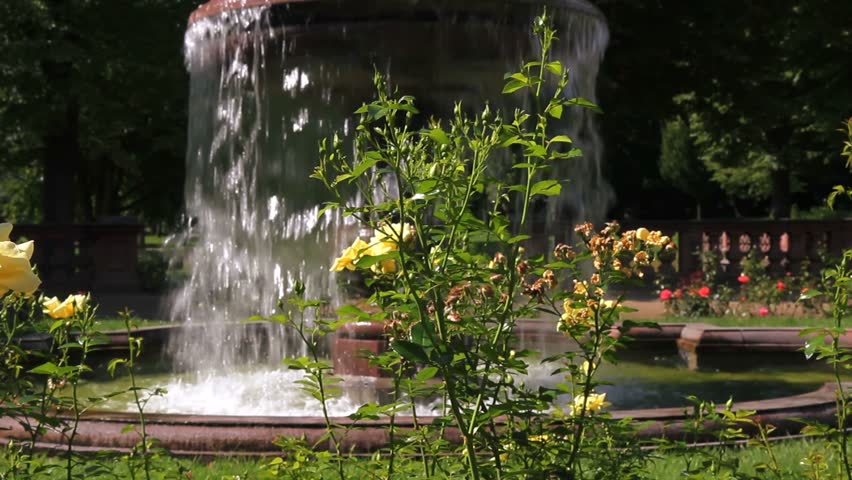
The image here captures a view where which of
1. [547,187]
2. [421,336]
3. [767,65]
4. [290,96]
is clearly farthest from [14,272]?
[767,65]

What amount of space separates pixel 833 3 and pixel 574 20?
14984 mm

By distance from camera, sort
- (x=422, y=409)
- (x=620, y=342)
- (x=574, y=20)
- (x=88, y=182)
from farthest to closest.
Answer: (x=88, y=182)
(x=574, y=20)
(x=422, y=409)
(x=620, y=342)

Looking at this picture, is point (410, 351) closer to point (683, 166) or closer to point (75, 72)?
point (75, 72)

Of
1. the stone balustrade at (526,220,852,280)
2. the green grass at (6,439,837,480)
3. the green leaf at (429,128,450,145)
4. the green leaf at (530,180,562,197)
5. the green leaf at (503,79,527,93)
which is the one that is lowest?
the green grass at (6,439,837,480)

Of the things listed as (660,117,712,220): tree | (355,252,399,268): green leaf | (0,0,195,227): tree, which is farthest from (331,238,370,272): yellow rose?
(660,117,712,220): tree

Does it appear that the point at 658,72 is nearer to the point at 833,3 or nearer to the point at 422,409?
the point at 833,3

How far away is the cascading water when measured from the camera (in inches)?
259

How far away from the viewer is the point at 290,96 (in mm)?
7113

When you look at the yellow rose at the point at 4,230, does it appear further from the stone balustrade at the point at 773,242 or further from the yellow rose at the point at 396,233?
the stone balustrade at the point at 773,242

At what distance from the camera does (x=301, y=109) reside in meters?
7.23

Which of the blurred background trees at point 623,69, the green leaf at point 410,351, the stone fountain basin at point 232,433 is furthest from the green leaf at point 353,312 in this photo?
the blurred background trees at point 623,69

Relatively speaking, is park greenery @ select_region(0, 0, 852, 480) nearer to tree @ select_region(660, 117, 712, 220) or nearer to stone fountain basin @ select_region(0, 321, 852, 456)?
stone fountain basin @ select_region(0, 321, 852, 456)

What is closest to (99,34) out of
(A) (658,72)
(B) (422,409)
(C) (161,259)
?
(C) (161,259)

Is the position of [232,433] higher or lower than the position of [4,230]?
lower
